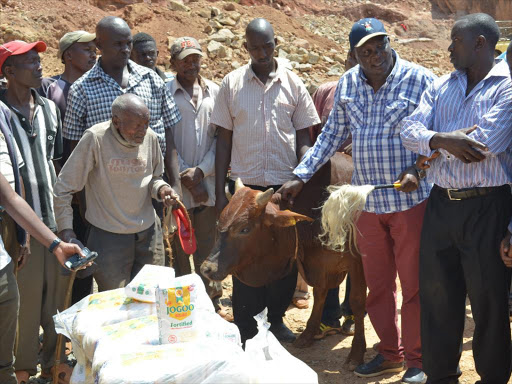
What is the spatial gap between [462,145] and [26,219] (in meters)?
2.92

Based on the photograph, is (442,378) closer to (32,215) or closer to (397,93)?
(397,93)

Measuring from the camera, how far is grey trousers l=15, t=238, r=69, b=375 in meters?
6.12

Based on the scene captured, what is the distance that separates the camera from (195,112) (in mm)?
7395

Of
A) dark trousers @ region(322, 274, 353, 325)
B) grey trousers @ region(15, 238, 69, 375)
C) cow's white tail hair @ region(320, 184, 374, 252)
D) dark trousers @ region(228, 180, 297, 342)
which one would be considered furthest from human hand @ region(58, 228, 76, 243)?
dark trousers @ region(322, 274, 353, 325)

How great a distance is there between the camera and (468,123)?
16.7 feet

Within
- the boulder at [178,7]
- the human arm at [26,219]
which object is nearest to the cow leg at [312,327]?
the human arm at [26,219]

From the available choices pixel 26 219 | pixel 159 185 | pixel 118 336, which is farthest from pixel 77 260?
pixel 159 185

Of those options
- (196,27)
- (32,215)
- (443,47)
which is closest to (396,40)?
(443,47)

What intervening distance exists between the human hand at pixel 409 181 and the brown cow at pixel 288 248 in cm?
101

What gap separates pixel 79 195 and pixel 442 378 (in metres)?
3.39

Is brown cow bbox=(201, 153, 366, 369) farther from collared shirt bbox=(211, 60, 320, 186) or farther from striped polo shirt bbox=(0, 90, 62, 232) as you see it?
striped polo shirt bbox=(0, 90, 62, 232)

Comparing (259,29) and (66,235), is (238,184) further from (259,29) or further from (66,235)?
(66,235)

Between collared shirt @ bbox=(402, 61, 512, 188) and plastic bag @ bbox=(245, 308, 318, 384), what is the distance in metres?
2.10

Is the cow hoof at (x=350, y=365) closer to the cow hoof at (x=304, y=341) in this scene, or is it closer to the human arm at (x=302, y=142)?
the cow hoof at (x=304, y=341)
